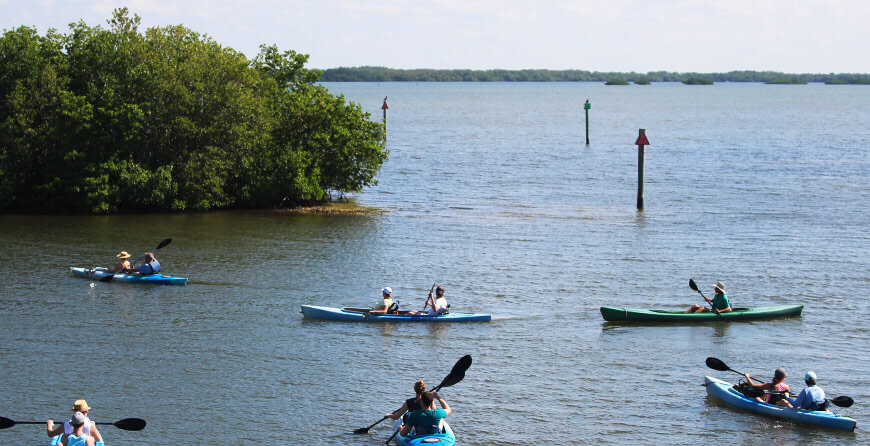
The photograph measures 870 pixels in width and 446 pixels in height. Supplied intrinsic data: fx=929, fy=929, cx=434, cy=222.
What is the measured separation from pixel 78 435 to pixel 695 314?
59.0ft

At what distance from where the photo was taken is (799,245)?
128 feet

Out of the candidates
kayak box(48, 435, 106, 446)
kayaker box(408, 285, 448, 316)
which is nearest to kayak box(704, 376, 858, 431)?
kayaker box(408, 285, 448, 316)

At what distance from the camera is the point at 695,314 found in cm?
2800

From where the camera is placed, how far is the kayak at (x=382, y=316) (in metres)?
27.7

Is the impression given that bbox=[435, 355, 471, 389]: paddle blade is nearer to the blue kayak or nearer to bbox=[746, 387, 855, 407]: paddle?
bbox=[746, 387, 855, 407]: paddle

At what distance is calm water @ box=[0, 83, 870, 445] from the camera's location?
20.8m

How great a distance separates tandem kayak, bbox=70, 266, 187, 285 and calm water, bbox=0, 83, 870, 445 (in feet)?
1.38

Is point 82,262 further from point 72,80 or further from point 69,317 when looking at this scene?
point 72,80

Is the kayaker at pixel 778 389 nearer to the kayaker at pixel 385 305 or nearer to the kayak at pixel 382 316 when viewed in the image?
the kayak at pixel 382 316

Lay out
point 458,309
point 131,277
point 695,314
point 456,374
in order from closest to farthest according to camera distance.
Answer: point 456,374 < point 695,314 < point 458,309 < point 131,277

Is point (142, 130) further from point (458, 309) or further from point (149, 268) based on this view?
point (458, 309)

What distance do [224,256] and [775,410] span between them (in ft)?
74.2

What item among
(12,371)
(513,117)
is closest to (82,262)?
(12,371)

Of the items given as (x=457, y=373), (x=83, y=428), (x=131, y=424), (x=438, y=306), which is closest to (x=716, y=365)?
(x=457, y=373)
